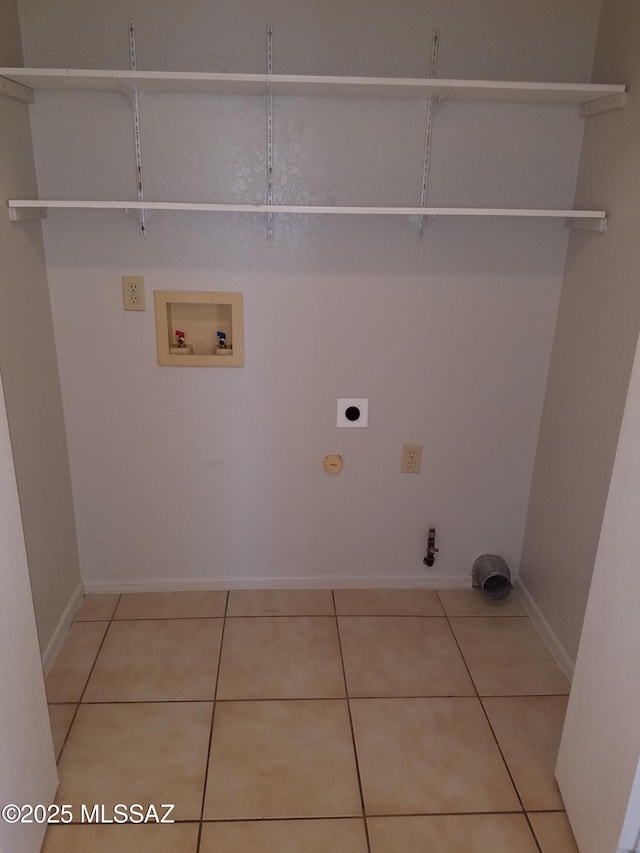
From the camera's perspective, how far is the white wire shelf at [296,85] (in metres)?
1.77

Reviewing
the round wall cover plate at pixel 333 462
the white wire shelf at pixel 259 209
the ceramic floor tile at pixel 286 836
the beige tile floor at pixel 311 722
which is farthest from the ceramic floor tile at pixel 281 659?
the white wire shelf at pixel 259 209

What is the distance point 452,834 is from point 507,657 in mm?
759

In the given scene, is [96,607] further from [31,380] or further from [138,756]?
[31,380]

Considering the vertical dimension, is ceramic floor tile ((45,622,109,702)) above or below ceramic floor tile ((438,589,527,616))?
below

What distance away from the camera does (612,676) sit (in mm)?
1433

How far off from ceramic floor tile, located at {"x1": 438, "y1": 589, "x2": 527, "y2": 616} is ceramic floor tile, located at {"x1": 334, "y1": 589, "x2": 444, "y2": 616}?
4cm

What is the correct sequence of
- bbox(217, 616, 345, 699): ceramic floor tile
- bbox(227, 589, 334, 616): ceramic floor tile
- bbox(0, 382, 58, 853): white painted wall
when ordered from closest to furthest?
bbox(0, 382, 58, 853): white painted wall, bbox(217, 616, 345, 699): ceramic floor tile, bbox(227, 589, 334, 616): ceramic floor tile

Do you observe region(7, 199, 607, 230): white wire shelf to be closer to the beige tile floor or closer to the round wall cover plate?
the round wall cover plate

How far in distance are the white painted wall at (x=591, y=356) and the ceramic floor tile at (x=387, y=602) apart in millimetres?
427

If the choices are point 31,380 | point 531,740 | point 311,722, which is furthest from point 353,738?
point 31,380

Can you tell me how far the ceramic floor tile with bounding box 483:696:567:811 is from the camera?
176 cm

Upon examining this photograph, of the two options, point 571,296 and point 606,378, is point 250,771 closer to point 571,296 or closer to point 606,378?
point 606,378

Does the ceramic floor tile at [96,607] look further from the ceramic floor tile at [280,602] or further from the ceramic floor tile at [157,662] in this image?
the ceramic floor tile at [280,602]

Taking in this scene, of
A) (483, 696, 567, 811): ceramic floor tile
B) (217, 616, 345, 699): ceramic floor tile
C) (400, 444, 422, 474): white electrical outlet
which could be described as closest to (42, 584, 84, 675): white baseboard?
(217, 616, 345, 699): ceramic floor tile
